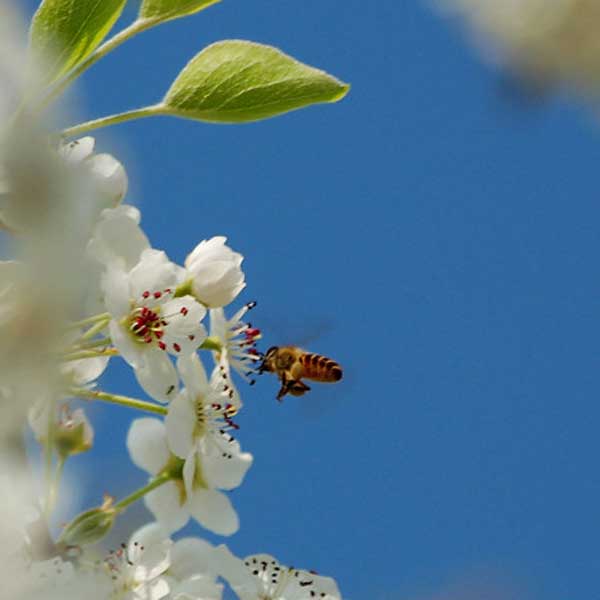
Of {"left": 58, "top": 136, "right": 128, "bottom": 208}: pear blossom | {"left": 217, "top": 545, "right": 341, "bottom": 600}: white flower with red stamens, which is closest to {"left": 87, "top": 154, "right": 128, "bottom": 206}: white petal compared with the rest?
{"left": 58, "top": 136, "right": 128, "bottom": 208}: pear blossom

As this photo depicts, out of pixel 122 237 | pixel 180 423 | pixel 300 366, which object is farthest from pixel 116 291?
pixel 300 366

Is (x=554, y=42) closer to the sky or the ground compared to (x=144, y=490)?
closer to the sky

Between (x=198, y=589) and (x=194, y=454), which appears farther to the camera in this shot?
(x=194, y=454)

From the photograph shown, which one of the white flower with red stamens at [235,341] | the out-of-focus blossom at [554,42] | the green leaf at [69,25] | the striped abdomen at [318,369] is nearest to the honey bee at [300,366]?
the striped abdomen at [318,369]

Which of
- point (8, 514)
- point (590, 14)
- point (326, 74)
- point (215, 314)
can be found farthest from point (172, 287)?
point (590, 14)

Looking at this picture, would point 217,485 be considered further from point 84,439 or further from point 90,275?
point 90,275

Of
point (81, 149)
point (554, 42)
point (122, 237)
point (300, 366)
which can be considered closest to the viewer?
point (81, 149)

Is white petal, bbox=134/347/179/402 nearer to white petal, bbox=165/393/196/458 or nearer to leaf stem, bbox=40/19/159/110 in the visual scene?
white petal, bbox=165/393/196/458

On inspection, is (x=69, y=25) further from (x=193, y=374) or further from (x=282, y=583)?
(x=282, y=583)
